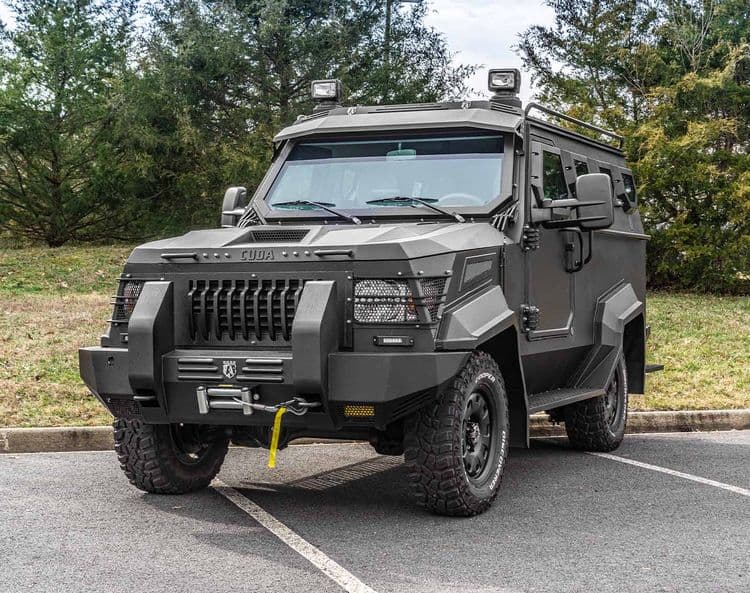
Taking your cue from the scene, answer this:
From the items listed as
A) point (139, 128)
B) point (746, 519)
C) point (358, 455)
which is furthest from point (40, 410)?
point (139, 128)

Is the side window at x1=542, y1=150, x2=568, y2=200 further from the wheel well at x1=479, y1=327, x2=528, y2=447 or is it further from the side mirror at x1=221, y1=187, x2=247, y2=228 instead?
the side mirror at x1=221, y1=187, x2=247, y2=228

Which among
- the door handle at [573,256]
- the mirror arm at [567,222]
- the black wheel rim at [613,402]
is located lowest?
the black wheel rim at [613,402]

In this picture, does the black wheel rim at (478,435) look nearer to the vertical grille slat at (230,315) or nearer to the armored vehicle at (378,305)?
the armored vehicle at (378,305)

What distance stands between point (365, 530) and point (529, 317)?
195 cm

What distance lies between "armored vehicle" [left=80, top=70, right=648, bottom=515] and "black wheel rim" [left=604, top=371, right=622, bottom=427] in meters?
0.67

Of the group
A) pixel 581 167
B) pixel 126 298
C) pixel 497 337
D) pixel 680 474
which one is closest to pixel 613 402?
pixel 680 474

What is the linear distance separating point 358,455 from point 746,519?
10.8ft

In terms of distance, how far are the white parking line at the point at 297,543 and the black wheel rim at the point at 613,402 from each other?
333 centimetres

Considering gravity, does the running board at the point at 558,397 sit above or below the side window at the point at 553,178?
below

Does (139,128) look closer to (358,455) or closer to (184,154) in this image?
(184,154)

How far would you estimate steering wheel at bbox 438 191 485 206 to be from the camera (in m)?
7.27

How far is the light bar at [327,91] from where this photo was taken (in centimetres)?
858

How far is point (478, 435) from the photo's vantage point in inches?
263

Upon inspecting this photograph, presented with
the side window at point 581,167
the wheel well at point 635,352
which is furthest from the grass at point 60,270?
the side window at point 581,167
